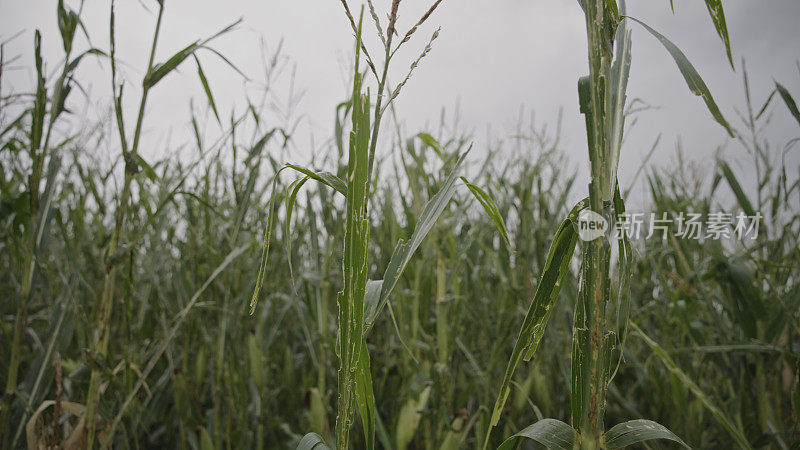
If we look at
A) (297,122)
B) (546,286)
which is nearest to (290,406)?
(297,122)

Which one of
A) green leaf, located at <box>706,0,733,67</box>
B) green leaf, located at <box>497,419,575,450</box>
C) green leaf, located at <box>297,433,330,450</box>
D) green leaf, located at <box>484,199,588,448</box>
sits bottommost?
green leaf, located at <box>297,433,330,450</box>

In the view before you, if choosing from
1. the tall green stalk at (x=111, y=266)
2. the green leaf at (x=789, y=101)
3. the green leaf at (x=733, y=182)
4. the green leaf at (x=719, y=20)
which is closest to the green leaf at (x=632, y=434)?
the green leaf at (x=719, y=20)

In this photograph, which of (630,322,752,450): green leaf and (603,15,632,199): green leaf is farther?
(630,322,752,450): green leaf

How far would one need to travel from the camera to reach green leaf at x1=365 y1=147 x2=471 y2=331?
40 cm

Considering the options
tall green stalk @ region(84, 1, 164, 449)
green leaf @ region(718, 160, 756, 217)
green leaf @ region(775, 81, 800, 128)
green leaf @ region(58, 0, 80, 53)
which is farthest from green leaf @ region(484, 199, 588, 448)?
green leaf @ region(718, 160, 756, 217)

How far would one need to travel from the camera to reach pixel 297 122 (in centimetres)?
125

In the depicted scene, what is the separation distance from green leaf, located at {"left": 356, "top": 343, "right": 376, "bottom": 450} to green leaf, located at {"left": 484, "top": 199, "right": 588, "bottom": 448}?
4.2 inches

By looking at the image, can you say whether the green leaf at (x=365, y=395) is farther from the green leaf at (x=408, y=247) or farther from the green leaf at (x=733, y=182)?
the green leaf at (x=733, y=182)

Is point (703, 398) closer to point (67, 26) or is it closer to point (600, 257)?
point (600, 257)

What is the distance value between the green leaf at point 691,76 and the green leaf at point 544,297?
12 centimetres

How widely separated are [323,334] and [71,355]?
0.84 m

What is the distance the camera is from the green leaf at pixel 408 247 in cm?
40

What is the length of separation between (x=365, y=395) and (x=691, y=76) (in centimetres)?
39

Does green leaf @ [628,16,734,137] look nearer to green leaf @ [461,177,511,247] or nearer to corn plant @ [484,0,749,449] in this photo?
corn plant @ [484,0,749,449]
